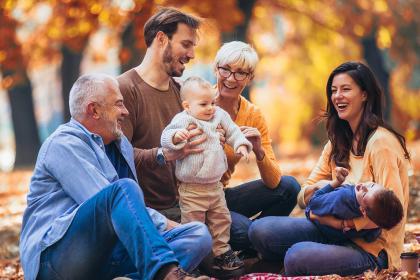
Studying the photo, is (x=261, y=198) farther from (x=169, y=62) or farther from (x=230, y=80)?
(x=169, y=62)

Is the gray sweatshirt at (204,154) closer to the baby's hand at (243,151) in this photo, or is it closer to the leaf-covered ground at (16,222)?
the baby's hand at (243,151)

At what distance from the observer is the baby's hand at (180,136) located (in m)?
5.12

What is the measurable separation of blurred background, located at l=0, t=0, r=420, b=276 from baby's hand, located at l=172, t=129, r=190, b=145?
1094 millimetres

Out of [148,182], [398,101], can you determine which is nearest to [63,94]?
[398,101]

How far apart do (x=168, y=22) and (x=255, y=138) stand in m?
0.94

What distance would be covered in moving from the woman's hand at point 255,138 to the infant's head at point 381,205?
0.85 metres

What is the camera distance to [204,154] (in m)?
5.29

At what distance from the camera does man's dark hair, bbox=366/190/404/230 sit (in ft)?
15.5

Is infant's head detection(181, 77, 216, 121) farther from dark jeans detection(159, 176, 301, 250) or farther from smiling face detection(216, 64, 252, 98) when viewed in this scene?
dark jeans detection(159, 176, 301, 250)

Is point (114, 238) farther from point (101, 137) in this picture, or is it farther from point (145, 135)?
point (145, 135)

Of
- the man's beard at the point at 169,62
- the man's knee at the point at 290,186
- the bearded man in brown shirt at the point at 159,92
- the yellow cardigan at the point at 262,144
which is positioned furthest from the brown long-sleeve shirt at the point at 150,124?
the man's knee at the point at 290,186

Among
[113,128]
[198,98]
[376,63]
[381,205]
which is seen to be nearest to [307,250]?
[381,205]

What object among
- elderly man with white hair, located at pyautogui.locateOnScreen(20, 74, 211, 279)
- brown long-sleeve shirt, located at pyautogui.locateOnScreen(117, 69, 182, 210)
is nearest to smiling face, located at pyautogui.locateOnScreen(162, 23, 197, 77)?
brown long-sleeve shirt, located at pyautogui.locateOnScreen(117, 69, 182, 210)

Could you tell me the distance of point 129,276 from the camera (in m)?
4.82
